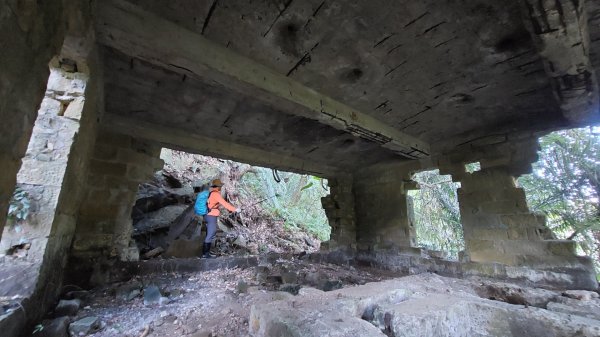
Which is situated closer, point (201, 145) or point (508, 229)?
point (508, 229)

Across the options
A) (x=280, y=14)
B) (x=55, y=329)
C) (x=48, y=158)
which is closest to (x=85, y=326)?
(x=55, y=329)

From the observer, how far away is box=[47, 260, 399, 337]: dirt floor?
2078mm

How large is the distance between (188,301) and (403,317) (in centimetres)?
212

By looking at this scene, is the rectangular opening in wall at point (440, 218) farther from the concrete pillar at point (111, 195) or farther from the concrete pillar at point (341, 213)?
the concrete pillar at point (111, 195)

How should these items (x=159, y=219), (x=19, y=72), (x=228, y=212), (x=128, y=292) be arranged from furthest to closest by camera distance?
(x=228, y=212) < (x=159, y=219) < (x=128, y=292) < (x=19, y=72)

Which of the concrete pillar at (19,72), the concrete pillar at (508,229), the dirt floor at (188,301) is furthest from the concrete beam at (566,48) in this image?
the dirt floor at (188,301)

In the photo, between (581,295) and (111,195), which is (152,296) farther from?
(581,295)

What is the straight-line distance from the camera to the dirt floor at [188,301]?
2078mm

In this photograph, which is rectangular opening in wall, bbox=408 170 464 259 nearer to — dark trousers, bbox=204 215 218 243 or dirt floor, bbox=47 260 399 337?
dirt floor, bbox=47 260 399 337

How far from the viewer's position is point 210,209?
4832mm

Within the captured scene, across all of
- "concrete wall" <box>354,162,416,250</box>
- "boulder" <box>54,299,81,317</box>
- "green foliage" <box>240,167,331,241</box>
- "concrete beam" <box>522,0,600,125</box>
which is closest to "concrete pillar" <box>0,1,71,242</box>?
"boulder" <box>54,299,81,317</box>

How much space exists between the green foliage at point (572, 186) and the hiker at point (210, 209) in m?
5.88

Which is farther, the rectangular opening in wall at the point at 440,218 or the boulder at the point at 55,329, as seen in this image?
the rectangular opening in wall at the point at 440,218

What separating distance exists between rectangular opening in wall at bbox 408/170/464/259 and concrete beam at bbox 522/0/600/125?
4.30 m
